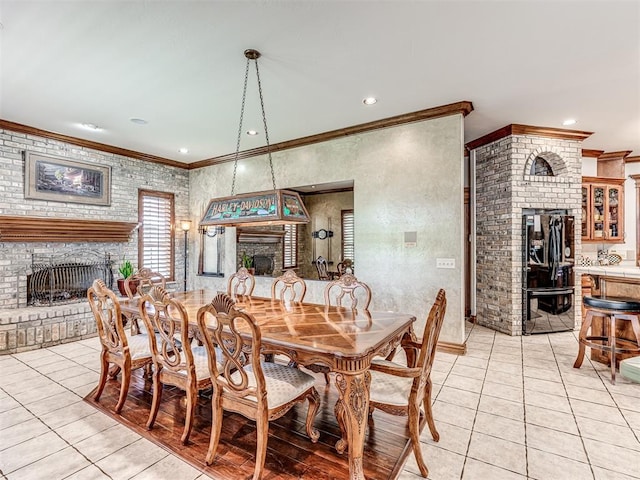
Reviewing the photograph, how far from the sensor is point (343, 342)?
6.64 feet

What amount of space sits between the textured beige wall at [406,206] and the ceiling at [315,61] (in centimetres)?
38

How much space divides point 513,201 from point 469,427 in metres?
3.54

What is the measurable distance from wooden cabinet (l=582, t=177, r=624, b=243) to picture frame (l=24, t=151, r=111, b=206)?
8493 mm

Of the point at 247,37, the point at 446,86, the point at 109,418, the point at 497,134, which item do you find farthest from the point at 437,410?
the point at 497,134

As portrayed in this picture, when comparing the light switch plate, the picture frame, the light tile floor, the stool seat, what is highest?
the picture frame

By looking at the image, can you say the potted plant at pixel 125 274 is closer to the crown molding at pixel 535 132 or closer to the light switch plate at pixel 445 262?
the light switch plate at pixel 445 262

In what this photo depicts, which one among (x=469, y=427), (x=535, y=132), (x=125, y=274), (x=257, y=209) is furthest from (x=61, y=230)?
(x=535, y=132)

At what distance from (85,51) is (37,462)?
318cm

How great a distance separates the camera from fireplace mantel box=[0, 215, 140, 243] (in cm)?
437

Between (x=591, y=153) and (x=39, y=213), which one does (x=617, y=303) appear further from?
(x=39, y=213)

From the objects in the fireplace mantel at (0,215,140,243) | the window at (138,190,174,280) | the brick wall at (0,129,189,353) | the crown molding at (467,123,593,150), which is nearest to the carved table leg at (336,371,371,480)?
the crown molding at (467,123,593,150)

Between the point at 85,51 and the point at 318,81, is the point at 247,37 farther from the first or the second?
the point at 85,51

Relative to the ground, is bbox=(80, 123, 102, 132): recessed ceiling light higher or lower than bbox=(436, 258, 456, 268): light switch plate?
higher

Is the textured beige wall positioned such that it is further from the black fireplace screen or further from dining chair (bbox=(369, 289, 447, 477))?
the black fireplace screen
